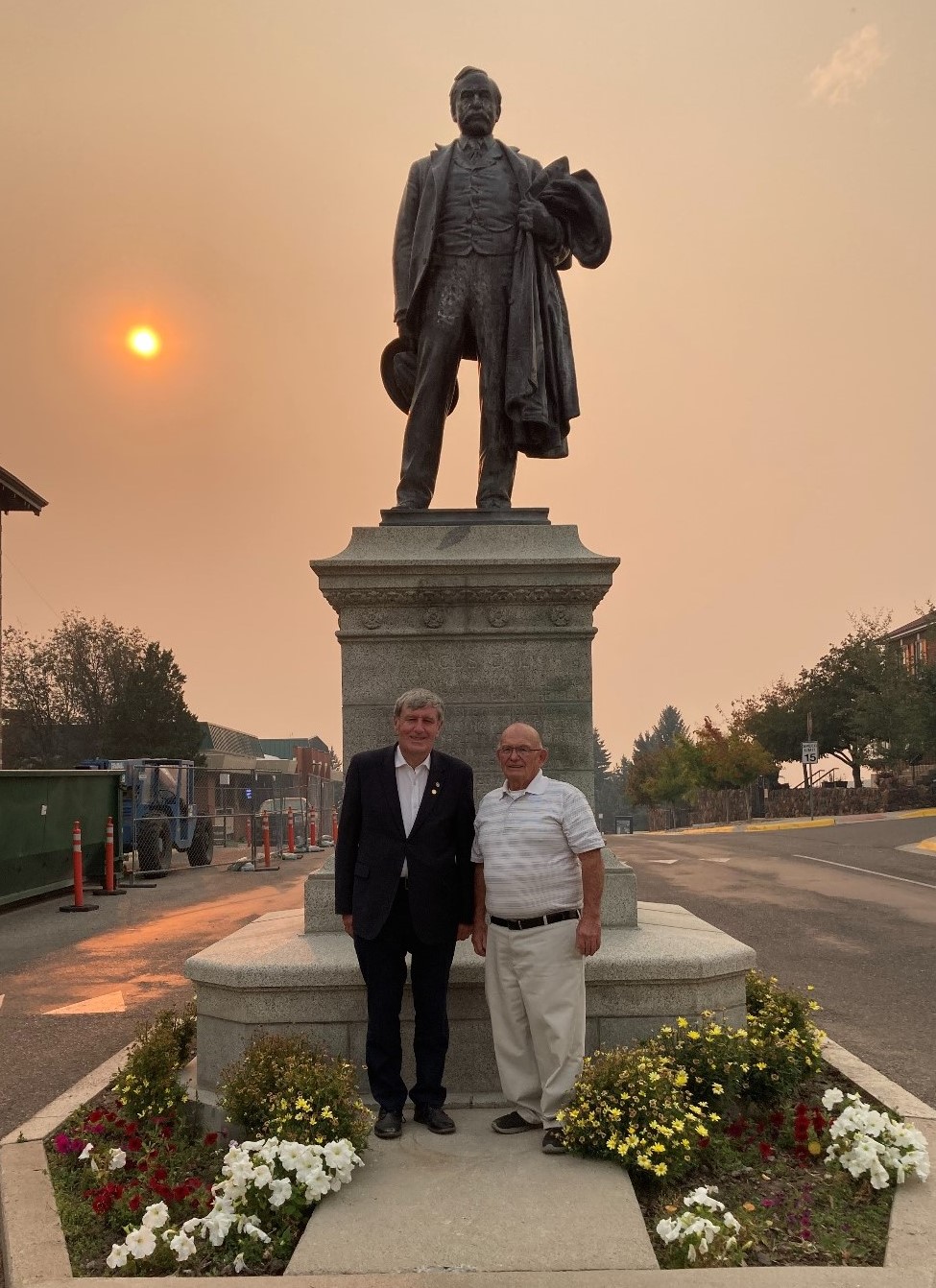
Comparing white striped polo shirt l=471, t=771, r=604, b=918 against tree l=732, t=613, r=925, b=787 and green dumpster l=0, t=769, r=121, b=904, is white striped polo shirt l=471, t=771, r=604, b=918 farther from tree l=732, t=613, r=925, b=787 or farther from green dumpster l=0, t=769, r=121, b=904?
tree l=732, t=613, r=925, b=787

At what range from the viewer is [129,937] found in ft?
41.9

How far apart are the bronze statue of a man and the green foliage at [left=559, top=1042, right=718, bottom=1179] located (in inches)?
145

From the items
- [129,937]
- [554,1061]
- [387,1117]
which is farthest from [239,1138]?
[129,937]

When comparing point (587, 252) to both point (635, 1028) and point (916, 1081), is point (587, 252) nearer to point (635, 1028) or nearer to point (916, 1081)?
point (635, 1028)

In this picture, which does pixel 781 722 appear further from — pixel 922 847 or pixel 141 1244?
pixel 141 1244

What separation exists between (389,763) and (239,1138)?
1.85 meters

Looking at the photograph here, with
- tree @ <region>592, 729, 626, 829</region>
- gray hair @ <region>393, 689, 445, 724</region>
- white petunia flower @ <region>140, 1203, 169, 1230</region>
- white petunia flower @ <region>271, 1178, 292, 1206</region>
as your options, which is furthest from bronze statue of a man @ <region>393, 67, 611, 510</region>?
tree @ <region>592, 729, 626, 829</region>

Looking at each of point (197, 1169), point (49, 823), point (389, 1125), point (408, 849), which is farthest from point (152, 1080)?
point (49, 823)

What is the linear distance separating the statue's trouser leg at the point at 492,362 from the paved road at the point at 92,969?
15.5ft

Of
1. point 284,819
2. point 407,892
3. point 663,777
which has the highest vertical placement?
point 663,777

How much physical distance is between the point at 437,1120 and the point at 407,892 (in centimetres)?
101

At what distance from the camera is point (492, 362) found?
6816 millimetres

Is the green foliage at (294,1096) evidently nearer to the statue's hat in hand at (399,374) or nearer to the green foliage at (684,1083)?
the green foliage at (684,1083)

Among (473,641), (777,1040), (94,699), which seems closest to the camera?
(777,1040)
